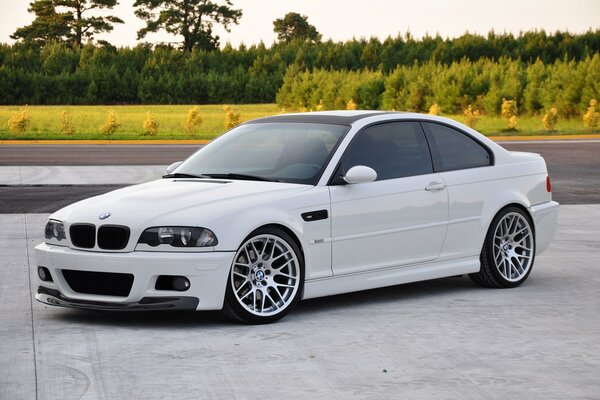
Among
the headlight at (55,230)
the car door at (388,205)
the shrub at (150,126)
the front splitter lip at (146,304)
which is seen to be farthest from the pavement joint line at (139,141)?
the front splitter lip at (146,304)

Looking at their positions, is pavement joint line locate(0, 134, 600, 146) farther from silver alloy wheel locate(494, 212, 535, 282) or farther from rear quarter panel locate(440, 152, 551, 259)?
silver alloy wheel locate(494, 212, 535, 282)

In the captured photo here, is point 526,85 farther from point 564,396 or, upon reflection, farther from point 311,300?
point 564,396

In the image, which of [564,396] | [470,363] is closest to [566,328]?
[470,363]

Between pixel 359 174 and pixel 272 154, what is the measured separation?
2.77 feet

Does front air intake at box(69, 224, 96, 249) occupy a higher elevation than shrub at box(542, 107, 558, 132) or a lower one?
higher

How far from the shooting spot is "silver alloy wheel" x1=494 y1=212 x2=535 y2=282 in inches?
380

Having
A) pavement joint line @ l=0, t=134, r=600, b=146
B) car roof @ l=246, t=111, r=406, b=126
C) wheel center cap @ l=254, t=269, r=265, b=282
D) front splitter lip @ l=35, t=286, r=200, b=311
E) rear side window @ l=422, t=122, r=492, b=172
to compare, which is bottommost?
pavement joint line @ l=0, t=134, r=600, b=146

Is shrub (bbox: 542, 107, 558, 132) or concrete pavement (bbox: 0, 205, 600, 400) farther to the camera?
shrub (bbox: 542, 107, 558, 132)

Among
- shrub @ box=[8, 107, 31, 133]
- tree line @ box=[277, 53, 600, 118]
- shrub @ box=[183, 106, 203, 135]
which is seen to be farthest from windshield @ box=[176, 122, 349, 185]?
tree line @ box=[277, 53, 600, 118]

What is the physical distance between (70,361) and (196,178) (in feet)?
7.96

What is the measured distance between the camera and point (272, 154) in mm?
8945

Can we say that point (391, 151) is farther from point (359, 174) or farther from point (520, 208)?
point (520, 208)

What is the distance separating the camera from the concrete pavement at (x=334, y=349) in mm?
6086

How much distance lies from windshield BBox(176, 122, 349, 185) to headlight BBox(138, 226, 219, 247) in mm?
1026
